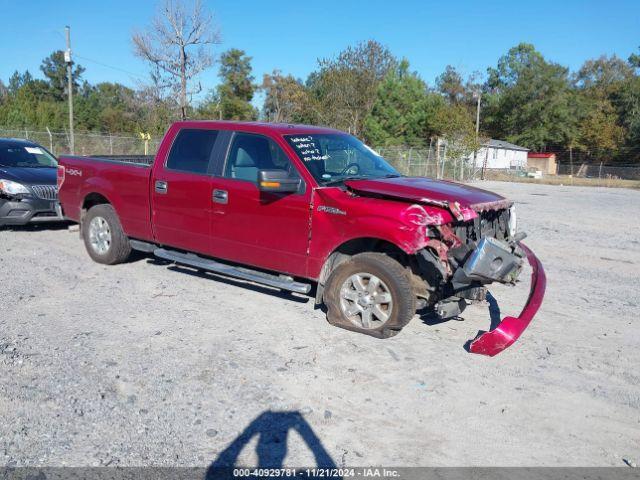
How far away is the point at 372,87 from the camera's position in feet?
161

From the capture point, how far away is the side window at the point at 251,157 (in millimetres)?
5793

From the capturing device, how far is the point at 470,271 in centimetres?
459

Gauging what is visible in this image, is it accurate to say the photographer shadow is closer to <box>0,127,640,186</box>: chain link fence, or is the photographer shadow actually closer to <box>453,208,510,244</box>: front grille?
<box>453,208,510,244</box>: front grille

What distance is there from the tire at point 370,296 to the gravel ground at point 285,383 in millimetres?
163

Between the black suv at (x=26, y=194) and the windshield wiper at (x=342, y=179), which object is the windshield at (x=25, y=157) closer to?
the black suv at (x=26, y=194)

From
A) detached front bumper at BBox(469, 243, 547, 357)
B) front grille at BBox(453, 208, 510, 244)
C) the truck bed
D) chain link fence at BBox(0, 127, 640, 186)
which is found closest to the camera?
detached front bumper at BBox(469, 243, 547, 357)

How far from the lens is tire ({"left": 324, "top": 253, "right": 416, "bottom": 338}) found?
15.8 ft

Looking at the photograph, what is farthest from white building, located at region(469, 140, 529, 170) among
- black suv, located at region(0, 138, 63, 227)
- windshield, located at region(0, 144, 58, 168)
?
black suv, located at region(0, 138, 63, 227)

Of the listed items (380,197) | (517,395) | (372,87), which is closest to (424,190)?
(380,197)

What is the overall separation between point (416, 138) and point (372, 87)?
761 cm

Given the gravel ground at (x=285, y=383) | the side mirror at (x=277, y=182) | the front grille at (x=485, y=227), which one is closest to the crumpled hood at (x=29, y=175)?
the gravel ground at (x=285, y=383)

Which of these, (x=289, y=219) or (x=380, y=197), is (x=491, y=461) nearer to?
(x=380, y=197)

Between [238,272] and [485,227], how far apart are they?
8.50ft

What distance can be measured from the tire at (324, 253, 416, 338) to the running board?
43cm
